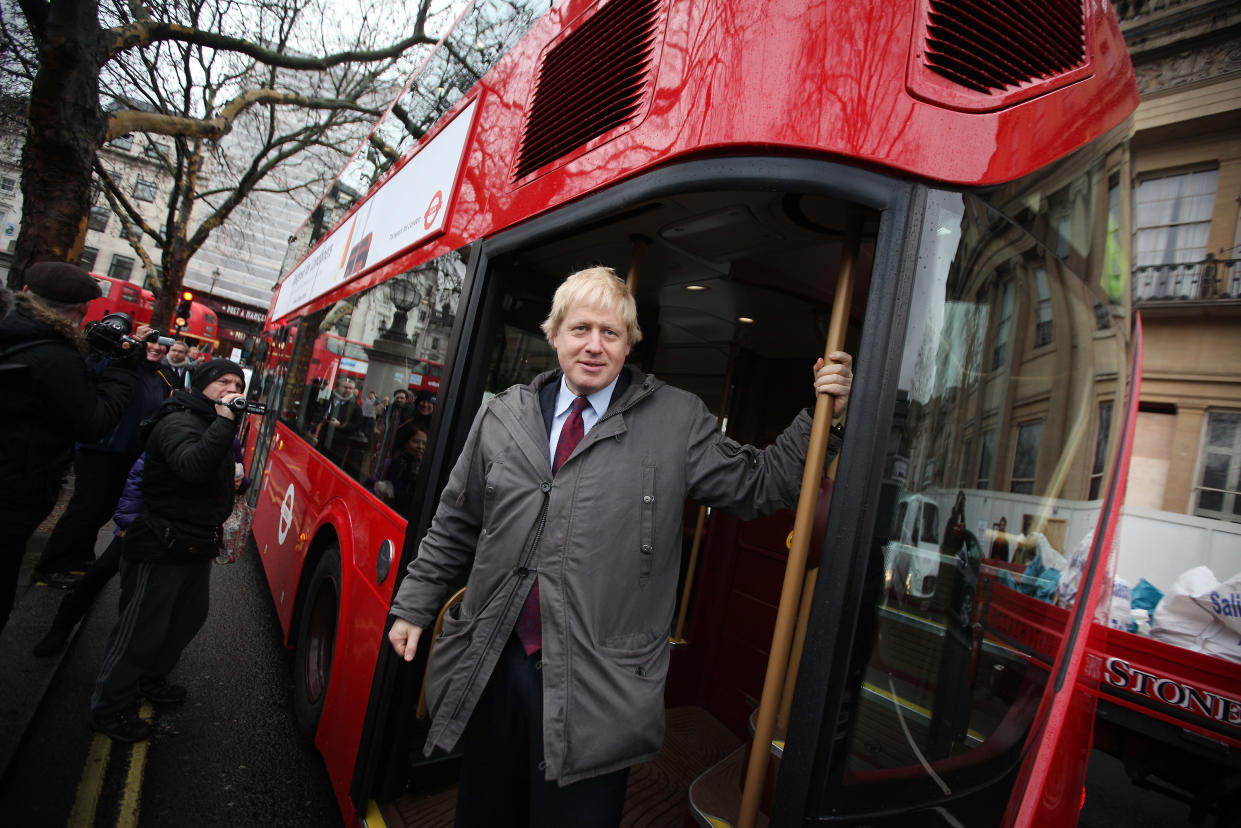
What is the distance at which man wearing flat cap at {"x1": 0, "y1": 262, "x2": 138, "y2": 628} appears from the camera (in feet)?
7.48

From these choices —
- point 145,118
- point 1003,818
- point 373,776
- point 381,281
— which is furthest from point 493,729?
point 145,118

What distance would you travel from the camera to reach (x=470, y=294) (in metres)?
2.27

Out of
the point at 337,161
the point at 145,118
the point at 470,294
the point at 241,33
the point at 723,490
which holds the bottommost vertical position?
the point at 723,490

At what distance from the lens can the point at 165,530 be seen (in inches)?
107

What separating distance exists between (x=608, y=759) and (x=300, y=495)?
11.8 ft

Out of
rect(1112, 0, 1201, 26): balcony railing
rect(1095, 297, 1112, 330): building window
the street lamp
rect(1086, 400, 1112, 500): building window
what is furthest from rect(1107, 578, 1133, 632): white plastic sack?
rect(1112, 0, 1201, 26): balcony railing

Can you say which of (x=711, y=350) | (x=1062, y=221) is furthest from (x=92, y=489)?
(x=1062, y=221)

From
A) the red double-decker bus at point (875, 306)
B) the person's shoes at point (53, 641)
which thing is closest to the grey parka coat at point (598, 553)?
the red double-decker bus at point (875, 306)

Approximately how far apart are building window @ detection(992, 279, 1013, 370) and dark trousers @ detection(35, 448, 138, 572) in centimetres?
543

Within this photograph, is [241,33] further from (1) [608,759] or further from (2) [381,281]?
(1) [608,759]

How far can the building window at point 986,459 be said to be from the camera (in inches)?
49.2

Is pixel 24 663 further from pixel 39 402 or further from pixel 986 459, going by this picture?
pixel 986 459

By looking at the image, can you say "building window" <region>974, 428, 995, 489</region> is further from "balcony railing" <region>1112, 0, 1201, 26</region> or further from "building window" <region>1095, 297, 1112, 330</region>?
"balcony railing" <region>1112, 0, 1201, 26</region>

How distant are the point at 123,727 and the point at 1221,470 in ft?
33.9
